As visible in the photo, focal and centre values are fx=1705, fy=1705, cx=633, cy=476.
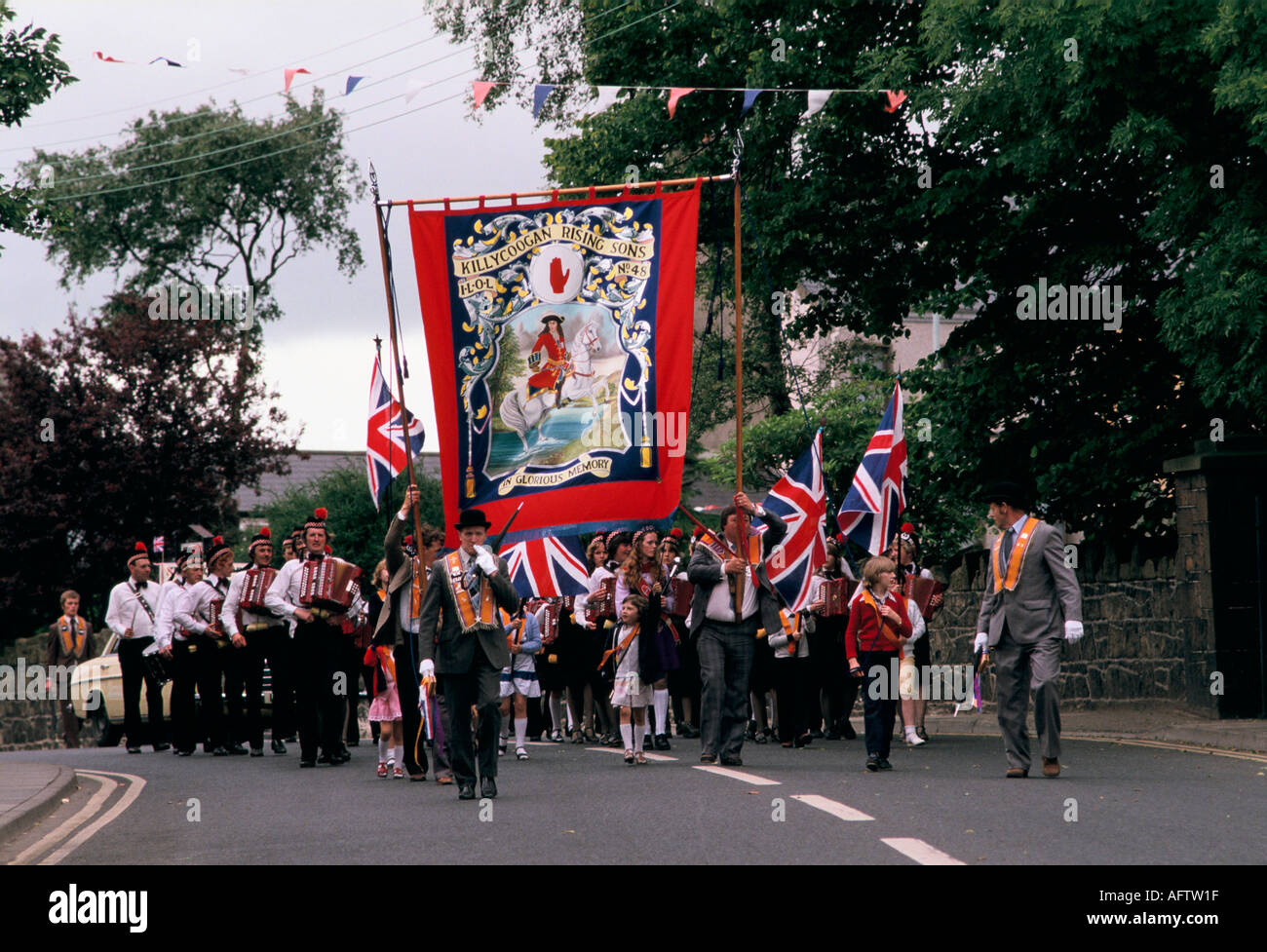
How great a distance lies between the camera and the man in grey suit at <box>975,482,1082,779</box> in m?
12.3

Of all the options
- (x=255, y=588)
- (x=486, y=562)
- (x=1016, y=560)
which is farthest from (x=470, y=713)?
(x=255, y=588)

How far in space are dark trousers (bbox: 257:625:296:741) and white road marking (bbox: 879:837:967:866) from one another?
8.04 meters

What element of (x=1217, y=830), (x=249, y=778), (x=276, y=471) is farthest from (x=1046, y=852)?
(x=276, y=471)

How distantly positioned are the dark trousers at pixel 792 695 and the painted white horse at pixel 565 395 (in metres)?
4.30

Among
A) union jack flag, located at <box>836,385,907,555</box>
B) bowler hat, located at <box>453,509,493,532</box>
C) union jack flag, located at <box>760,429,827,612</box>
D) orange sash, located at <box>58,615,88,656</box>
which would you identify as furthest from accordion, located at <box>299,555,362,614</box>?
orange sash, located at <box>58,615,88,656</box>

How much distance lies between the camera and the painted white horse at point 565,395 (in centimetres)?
1333

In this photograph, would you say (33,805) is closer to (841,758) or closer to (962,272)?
(841,758)

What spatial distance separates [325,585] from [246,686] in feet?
10.8

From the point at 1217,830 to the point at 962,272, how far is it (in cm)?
1403

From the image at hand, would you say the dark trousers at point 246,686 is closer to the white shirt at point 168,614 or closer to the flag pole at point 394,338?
the white shirt at point 168,614

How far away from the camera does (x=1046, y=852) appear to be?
8.19 m

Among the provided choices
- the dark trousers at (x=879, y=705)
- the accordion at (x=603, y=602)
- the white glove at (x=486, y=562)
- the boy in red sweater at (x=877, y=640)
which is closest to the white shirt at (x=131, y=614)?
the accordion at (x=603, y=602)

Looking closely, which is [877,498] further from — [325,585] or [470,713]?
[470,713]

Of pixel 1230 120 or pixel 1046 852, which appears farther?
pixel 1230 120
